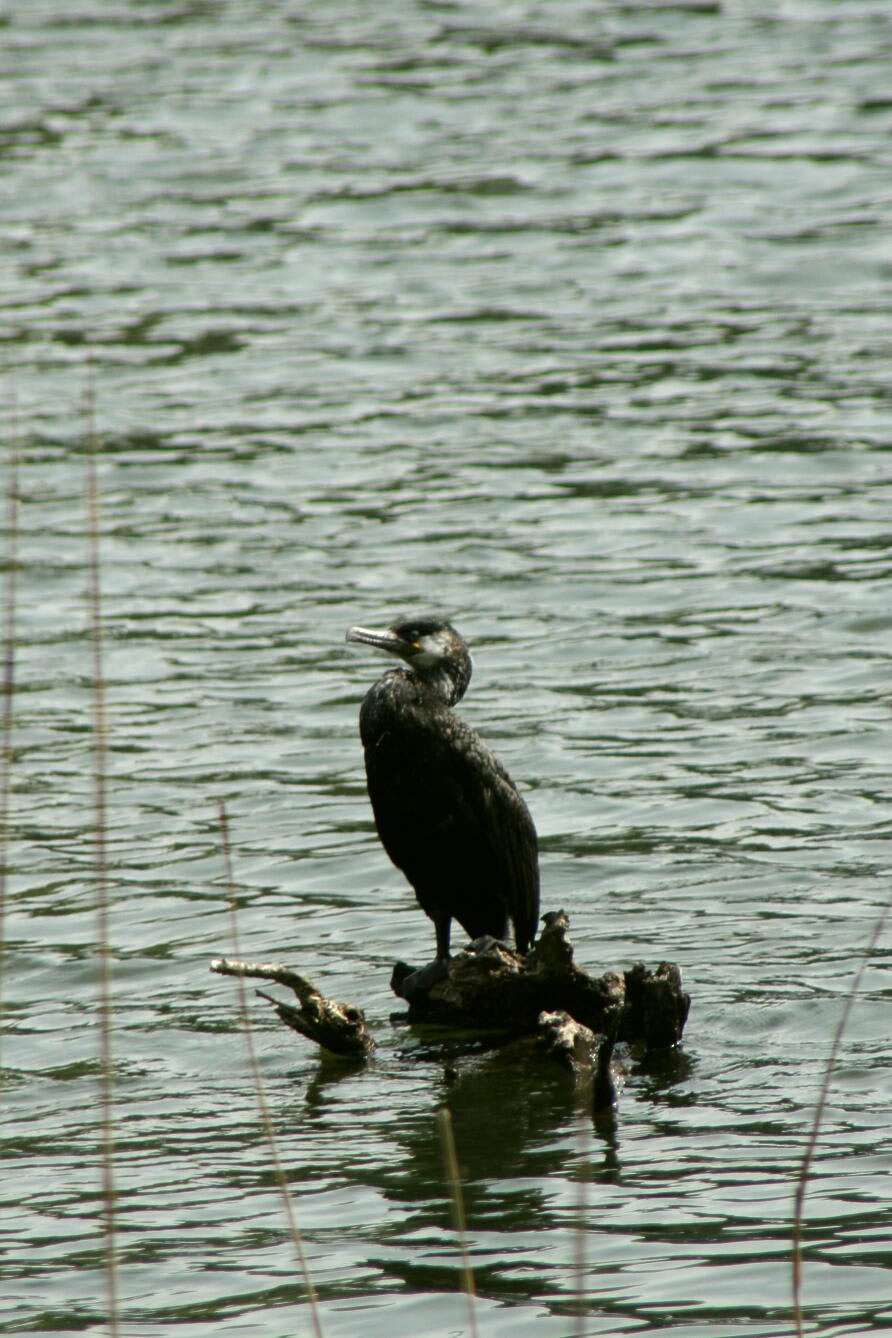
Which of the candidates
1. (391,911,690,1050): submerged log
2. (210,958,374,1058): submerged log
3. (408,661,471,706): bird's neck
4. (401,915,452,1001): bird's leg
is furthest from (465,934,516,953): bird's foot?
(408,661,471,706): bird's neck

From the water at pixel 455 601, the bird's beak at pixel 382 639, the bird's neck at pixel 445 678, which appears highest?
the bird's beak at pixel 382 639

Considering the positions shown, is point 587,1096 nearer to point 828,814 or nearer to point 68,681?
point 828,814

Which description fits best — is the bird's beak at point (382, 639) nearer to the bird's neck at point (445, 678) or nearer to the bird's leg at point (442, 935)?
the bird's neck at point (445, 678)

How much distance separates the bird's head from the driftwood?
0.78m

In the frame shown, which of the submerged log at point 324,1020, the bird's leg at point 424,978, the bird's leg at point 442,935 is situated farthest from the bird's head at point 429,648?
the submerged log at point 324,1020

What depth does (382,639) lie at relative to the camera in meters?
6.68

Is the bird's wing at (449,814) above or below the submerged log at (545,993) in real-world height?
above

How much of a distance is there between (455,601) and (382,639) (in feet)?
14.6

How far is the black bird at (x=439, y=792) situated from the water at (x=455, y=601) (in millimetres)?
492

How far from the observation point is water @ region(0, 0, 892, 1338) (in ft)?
17.5

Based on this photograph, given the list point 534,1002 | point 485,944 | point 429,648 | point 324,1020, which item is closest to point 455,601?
point 429,648

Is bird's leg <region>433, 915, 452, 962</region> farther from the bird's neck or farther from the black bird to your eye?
the bird's neck

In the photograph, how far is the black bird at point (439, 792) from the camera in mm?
6453

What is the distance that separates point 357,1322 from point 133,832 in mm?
4127
